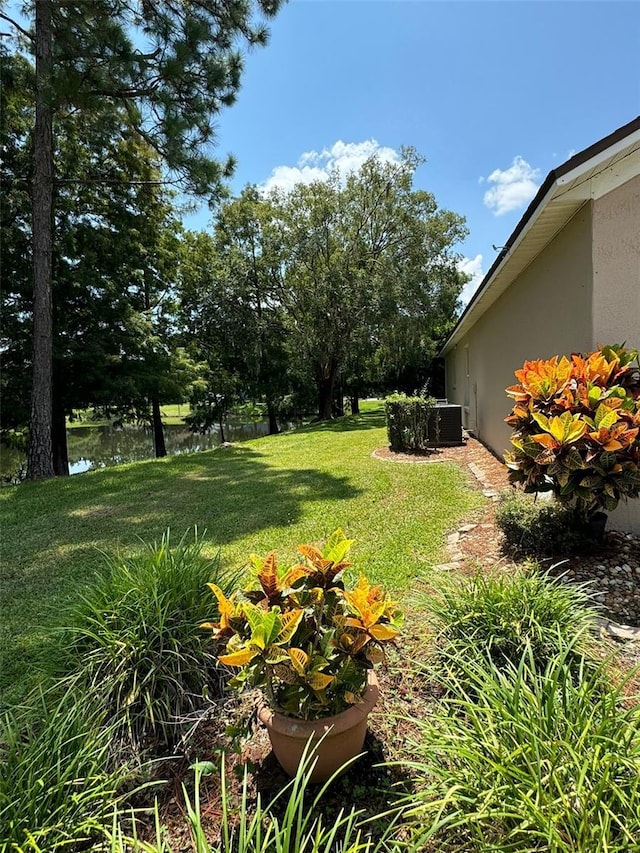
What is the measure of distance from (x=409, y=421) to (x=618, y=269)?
223 inches

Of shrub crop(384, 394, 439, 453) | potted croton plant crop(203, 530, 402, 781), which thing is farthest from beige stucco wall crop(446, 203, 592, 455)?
potted croton plant crop(203, 530, 402, 781)

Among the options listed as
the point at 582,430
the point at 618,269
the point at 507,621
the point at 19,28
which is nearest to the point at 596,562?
the point at 582,430

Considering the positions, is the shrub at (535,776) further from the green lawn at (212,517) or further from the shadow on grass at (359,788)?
the green lawn at (212,517)

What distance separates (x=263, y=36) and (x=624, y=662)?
11506mm

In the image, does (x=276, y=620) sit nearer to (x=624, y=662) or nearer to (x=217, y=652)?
(x=217, y=652)

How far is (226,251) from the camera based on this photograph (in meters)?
19.6

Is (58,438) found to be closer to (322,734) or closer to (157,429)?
(157,429)

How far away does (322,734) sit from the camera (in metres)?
1.76

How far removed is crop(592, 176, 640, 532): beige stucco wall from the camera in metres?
4.07

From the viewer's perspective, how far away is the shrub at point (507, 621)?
2.31m

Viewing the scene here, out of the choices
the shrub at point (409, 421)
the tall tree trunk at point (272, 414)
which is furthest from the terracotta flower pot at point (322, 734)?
the tall tree trunk at point (272, 414)

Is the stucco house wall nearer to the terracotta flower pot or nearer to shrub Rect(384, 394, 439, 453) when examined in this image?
shrub Rect(384, 394, 439, 453)

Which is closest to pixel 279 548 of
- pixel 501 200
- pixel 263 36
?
pixel 263 36

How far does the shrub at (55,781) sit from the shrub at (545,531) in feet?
10.9
